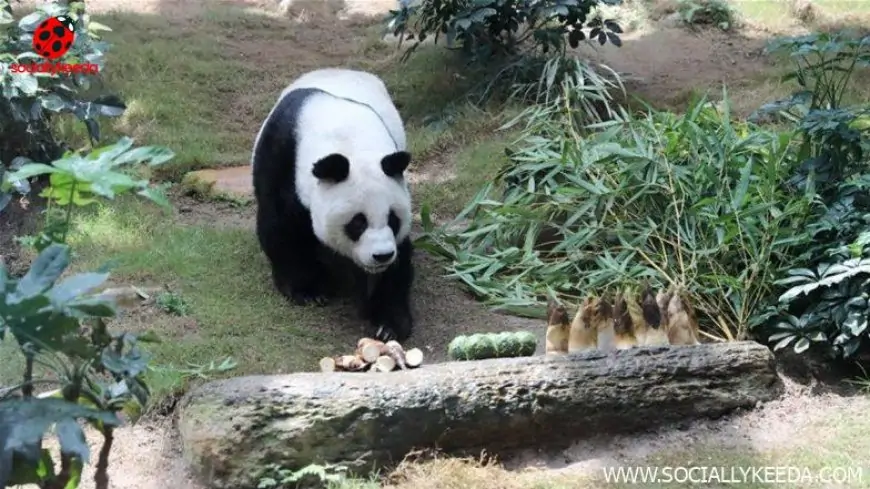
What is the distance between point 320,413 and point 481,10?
475 cm

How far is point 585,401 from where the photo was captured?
3.83 meters

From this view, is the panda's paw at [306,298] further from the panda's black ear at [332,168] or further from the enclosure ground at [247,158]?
the panda's black ear at [332,168]

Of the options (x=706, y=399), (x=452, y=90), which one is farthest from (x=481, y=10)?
(x=706, y=399)

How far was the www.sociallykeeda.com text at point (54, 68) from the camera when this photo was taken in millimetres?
5668

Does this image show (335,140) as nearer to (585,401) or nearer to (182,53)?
(585,401)

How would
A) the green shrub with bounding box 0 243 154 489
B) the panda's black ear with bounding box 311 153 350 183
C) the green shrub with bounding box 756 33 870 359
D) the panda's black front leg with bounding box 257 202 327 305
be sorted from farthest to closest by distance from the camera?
1. the panda's black front leg with bounding box 257 202 327 305
2. the panda's black ear with bounding box 311 153 350 183
3. the green shrub with bounding box 756 33 870 359
4. the green shrub with bounding box 0 243 154 489

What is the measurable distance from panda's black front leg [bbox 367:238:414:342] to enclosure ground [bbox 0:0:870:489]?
0.12 m

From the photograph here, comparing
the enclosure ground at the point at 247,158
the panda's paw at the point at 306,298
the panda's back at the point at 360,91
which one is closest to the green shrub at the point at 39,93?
the enclosure ground at the point at 247,158

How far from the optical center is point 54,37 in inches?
228

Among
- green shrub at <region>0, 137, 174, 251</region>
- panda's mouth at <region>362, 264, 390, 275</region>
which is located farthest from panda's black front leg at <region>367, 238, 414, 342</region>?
green shrub at <region>0, 137, 174, 251</region>

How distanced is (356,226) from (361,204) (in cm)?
12

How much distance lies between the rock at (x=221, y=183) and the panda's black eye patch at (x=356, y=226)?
1964mm

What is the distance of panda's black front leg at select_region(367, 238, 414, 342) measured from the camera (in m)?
4.91

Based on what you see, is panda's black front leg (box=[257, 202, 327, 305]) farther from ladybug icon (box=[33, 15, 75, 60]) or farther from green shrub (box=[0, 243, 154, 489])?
green shrub (box=[0, 243, 154, 489])
